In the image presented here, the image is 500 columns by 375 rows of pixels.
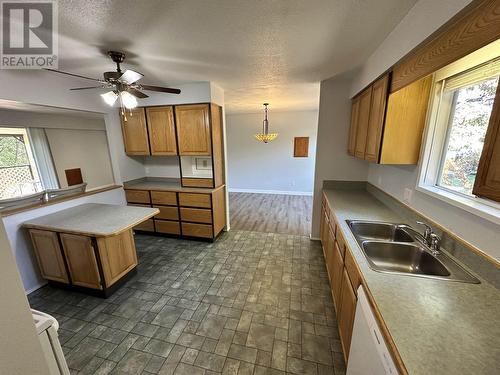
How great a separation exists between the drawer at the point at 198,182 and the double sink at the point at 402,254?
7.46 feet

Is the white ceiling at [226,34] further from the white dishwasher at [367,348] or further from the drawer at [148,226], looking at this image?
the drawer at [148,226]

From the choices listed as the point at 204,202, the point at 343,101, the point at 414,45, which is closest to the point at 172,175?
the point at 204,202

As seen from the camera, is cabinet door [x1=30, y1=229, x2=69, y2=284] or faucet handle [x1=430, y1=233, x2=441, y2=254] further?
cabinet door [x1=30, y1=229, x2=69, y2=284]

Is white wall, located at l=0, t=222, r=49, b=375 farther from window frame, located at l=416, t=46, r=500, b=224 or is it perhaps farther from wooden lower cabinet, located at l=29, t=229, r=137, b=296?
window frame, located at l=416, t=46, r=500, b=224

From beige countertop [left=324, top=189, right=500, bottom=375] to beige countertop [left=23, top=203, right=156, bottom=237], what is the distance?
7.32ft

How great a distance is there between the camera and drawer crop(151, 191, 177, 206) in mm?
3377

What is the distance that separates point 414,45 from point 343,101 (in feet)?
5.66

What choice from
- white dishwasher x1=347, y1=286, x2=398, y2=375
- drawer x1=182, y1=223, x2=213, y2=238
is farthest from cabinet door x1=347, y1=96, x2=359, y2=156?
drawer x1=182, y1=223, x2=213, y2=238

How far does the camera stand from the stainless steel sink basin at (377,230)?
1.80 m

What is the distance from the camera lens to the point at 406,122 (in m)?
1.73

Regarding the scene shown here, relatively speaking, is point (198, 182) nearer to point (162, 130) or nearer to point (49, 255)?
point (162, 130)

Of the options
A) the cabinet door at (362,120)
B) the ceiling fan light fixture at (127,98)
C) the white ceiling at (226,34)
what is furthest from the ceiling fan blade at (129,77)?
the cabinet door at (362,120)

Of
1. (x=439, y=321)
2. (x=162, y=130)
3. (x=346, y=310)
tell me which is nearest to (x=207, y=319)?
(x=346, y=310)

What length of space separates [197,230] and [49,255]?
1.79 metres
